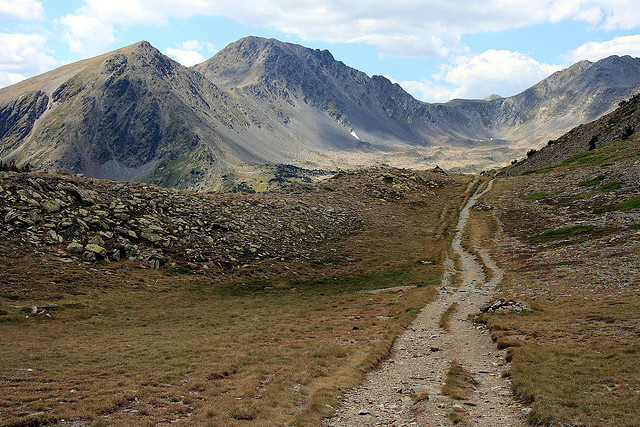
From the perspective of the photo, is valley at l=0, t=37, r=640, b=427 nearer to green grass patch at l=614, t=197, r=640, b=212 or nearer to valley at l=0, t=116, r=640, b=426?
valley at l=0, t=116, r=640, b=426

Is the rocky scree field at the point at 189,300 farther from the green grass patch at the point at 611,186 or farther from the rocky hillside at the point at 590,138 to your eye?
the rocky hillside at the point at 590,138

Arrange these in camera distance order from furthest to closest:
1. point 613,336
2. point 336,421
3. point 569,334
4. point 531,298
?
point 531,298, point 569,334, point 613,336, point 336,421

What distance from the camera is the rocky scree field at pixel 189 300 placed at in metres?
17.9

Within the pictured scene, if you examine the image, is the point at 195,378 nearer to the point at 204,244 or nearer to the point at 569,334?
the point at 569,334

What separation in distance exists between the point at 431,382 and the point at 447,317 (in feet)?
43.9

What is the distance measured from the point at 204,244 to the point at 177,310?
14.6m

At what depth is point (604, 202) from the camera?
216ft

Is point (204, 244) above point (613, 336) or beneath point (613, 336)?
above

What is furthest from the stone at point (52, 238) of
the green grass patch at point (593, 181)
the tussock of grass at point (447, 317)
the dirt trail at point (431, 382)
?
the green grass patch at point (593, 181)

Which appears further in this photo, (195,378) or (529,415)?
(195,378)

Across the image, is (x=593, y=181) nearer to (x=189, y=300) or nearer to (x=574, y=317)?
(x=574, y=317)

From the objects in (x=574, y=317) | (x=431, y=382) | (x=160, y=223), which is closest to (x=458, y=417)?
(x=431, y=382)

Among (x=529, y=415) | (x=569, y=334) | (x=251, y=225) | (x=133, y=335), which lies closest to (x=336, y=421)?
(x=529, y=415)

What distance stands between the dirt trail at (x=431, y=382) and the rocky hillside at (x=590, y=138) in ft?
391
